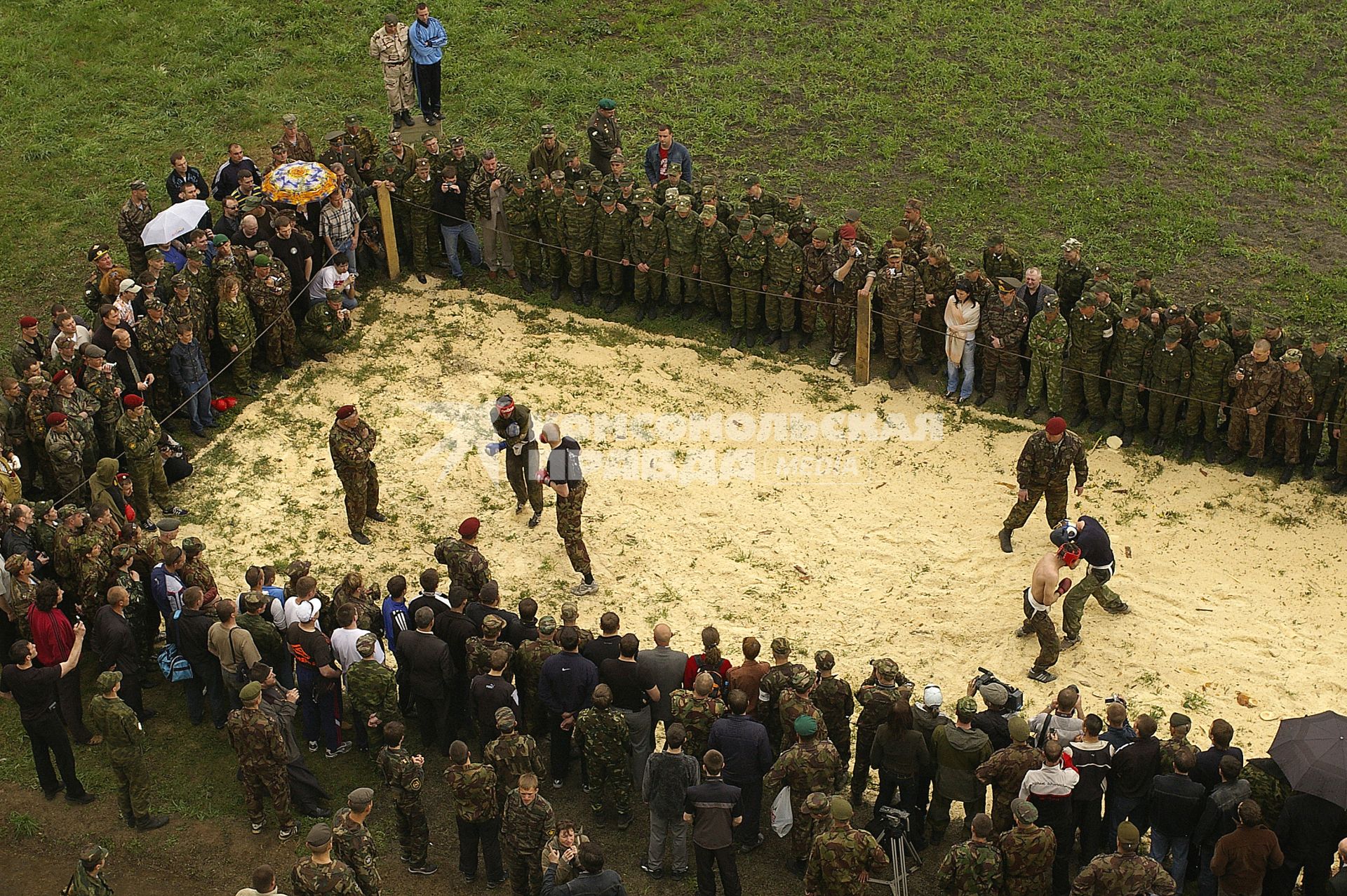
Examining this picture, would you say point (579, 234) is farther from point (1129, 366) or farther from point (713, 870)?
point (713, 870)

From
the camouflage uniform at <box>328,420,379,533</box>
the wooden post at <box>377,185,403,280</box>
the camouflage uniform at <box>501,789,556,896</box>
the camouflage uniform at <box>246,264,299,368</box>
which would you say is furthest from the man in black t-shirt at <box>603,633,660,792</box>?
the wooden post at <box>377,185,403,280</box>

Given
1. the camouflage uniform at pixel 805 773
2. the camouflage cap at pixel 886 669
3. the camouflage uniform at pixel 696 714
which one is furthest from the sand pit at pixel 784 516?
the camouflage uniform at pixel 805 773

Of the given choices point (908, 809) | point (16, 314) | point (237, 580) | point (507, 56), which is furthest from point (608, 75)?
point (908, 809)

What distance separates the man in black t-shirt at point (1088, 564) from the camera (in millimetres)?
17703

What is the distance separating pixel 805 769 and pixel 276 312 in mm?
10965

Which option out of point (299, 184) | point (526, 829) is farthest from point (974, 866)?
point (299, 184)

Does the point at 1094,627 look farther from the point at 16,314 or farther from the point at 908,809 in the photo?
the point at 16,314

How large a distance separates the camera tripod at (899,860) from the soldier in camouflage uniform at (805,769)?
2.37ft

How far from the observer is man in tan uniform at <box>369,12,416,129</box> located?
2616 cm

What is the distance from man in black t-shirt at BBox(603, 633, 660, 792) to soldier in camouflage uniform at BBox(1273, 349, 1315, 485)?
8.97 m

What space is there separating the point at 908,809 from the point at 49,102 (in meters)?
20.5

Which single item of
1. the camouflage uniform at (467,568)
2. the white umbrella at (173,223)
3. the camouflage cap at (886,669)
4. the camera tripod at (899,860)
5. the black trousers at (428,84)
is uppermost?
the black trousers at (428,84)

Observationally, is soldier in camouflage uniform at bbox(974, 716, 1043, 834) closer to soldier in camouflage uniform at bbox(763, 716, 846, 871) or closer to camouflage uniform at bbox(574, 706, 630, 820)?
soldier in camouflage uniform at bbox(763, 716, 846, 871)

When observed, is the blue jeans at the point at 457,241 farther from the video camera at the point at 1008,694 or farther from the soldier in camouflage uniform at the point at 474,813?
the video camera at the point at 1008,694
